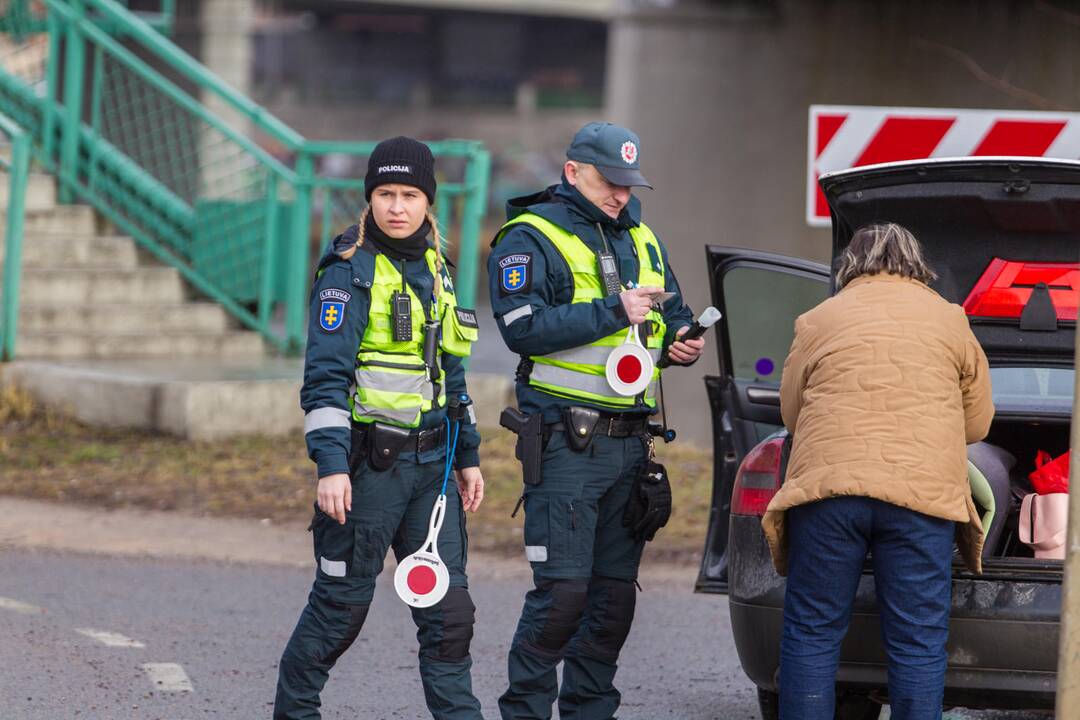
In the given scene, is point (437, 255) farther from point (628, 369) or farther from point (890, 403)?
point (890, 403)

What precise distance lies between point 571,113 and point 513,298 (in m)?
64.7

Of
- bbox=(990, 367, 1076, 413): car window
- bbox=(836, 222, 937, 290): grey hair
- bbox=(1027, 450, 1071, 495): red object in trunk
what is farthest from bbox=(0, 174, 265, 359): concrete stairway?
bbox=(836, 222, 937, 290): grey hair

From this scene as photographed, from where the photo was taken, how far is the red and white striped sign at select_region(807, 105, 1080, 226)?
311 inches

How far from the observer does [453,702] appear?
475cm

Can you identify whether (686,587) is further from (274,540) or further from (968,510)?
(968,510)

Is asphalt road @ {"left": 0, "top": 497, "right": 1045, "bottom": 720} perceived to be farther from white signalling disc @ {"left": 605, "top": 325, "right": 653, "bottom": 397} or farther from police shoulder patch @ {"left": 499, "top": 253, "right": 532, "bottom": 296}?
police shoulder patch @ {"left": 499, "top": 253, "right": 532, "bottom": 296}

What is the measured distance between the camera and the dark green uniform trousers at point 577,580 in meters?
4.95

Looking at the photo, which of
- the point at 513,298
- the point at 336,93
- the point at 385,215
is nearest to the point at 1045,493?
the point at 513,298

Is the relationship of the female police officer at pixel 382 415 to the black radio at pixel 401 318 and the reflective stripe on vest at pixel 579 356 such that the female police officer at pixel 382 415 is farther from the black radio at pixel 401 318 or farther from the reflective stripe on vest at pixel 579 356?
the reflective stripe on vest at pixel 579 356

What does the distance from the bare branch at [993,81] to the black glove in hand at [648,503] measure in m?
6.53

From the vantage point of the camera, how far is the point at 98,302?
1198 centimetres

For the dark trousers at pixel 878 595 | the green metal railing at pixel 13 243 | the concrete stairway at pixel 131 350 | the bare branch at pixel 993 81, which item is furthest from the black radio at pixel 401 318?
the bare branch at pixel 993 81

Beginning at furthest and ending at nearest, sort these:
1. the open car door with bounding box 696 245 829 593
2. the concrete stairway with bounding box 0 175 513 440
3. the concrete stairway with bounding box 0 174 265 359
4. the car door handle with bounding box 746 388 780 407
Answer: the concrete stairway with bounding box 0 174 265 359 < the concrete stairway with bounding box 0 175 513 440 < the open car door with bounding box 696 245 829 593 < the car door handle with bounding box 746 388 780 407

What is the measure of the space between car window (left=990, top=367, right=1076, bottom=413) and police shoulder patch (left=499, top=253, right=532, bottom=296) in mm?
1449
